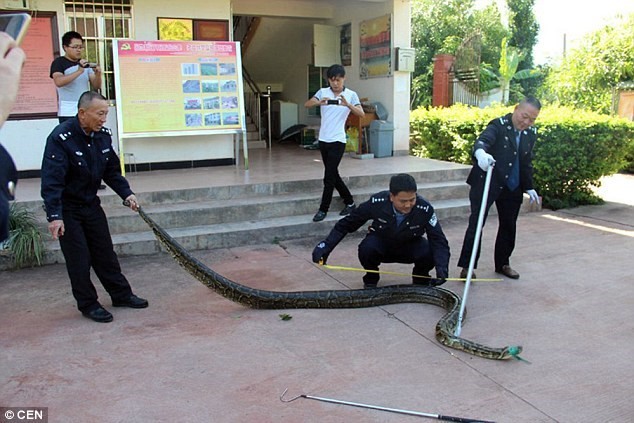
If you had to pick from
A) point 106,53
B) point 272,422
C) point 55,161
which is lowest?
point 272,422

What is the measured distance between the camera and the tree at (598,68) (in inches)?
596

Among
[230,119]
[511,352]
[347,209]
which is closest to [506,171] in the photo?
[511,352]

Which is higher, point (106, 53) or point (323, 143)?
point (106, 53)

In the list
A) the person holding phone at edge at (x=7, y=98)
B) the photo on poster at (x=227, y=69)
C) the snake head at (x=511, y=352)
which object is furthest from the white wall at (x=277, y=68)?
the person holding phone at edge at (x=7, y=98)

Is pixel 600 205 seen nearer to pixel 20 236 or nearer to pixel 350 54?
pixel 350 54

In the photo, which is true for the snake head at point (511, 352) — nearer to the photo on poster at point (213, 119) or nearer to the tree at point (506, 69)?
the photo on poster at point (213, 119)

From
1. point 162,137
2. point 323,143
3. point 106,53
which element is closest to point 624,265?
point 323,143

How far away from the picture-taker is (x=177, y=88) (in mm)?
8844

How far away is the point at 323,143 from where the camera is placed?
23.6 feet

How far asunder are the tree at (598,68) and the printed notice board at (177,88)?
11.1 metres

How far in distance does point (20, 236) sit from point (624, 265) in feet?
21.5

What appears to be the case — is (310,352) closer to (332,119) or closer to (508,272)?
(508,272)

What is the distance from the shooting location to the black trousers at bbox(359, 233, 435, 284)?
5.11m

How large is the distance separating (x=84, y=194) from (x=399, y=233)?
2.72m
